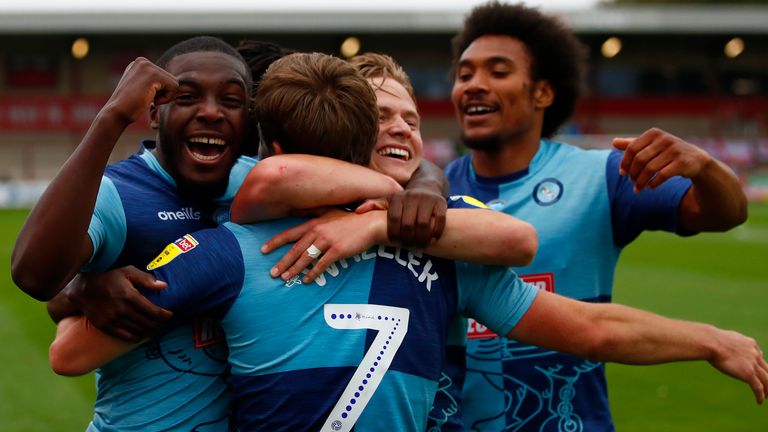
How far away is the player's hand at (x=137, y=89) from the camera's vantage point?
7.49ft

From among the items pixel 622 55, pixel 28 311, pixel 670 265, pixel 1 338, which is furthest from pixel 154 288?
pixel 622 55

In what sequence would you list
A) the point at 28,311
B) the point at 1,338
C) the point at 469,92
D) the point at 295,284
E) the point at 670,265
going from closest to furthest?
1. the point at 295,284
2. the point at 469,92
3. the point at 1,338
4. the point at 28,311
5. the point at 670,265

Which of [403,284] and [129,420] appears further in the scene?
[129,420]

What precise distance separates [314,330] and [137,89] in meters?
0.73

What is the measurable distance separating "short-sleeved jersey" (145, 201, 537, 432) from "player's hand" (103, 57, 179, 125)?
343 millimetres

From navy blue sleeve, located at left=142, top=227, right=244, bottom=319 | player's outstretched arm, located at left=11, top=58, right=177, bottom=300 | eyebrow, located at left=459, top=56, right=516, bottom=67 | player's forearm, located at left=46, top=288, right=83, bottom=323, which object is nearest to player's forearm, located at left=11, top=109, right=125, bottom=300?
player's outstretched arm, located at left=11, top=58, right=177, bottom=300

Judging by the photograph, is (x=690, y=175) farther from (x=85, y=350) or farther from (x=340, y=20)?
(x=340, y=20)

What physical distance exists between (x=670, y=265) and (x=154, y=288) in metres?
14.8

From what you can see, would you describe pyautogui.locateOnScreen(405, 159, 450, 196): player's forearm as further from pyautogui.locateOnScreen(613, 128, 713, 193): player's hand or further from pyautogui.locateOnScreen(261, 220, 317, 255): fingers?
pyautogui.locateOnScreen(613, 128, 713, 193): player's hand

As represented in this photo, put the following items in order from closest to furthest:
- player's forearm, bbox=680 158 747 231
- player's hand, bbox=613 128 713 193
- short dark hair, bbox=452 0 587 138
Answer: player's hand, bbox=613 128 713 193, player's forearm, bbox=680 158 747 231, short dark hair, bbox=452 0 587 138

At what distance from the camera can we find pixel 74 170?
2191mm

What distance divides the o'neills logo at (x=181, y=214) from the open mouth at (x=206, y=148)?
16 cm

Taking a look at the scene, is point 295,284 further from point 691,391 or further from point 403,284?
point 691,391

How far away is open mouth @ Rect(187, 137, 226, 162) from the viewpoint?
2.65 meters
